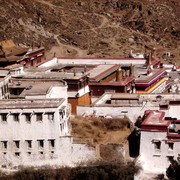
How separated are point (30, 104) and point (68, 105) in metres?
4.11

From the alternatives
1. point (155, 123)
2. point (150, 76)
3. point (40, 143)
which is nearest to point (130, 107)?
point (155, 123)

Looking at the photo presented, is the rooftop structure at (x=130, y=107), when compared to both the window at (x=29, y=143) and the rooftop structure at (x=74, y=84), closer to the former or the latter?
the rooftop structure at (x=74, y=84)

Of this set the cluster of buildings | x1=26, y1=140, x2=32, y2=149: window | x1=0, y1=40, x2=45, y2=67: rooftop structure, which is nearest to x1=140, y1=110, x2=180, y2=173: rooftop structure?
the cluster of buildings

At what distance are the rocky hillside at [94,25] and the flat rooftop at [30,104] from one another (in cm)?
3813

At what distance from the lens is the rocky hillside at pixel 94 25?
246 feet

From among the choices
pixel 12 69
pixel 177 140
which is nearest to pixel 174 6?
pixel 12 69

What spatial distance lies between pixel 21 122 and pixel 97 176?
200 inches

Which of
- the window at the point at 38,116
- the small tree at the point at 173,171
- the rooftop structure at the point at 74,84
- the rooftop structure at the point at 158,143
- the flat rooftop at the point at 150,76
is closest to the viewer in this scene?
the small tree at the point at 173,171

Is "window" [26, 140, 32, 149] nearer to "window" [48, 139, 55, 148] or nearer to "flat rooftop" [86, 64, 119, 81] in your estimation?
"window" [48, 139, 55, 148]

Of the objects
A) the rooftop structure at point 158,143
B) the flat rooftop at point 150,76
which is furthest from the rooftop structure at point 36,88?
the flat rooftop at point 150,76

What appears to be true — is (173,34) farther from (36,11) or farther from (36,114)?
(36,114)

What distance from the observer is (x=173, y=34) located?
8650cm

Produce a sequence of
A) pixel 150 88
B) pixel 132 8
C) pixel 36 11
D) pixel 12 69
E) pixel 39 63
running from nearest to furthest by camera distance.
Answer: pixel 12 69 → pixel 150 88 → pixel 39 63 → pixel 36 11 → pixel 132 8

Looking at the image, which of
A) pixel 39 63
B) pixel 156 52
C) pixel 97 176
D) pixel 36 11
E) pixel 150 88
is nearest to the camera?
pixel 97 176
